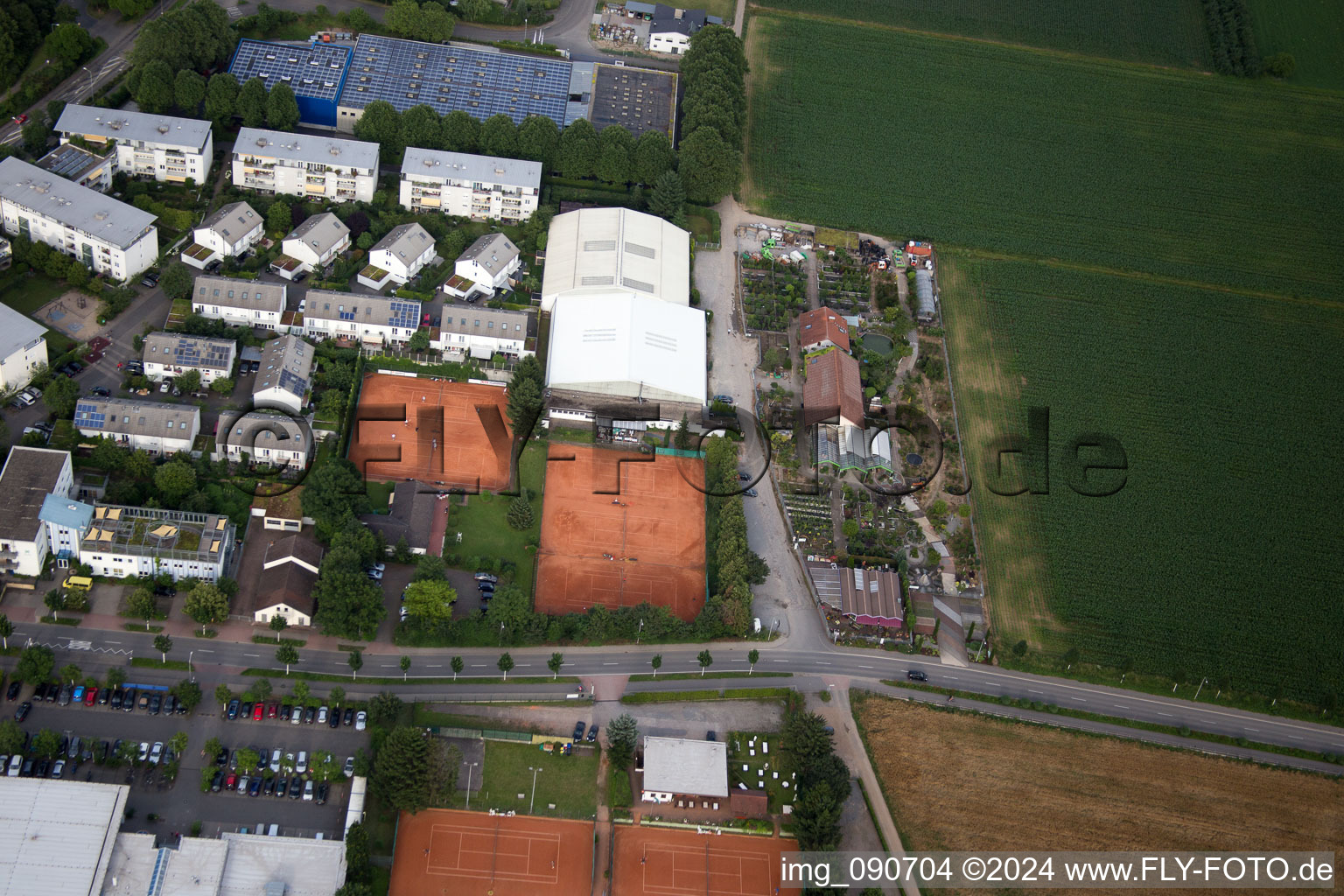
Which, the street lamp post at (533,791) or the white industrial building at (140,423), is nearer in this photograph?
the street lamp post at (533,791)

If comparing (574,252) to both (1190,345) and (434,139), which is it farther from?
(1190,345)

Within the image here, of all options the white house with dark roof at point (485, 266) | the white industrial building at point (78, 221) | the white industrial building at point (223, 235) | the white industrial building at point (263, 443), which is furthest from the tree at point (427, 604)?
the white industrial building at point (78, 221)

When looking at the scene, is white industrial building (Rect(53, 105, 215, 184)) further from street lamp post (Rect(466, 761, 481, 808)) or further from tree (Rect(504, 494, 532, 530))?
street lamp post (Rect(466, 761, 481, 808))

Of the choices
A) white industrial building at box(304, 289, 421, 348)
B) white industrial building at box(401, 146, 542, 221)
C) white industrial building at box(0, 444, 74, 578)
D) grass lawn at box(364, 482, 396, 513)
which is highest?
white industrial building at box(401, 146, 542, 221)

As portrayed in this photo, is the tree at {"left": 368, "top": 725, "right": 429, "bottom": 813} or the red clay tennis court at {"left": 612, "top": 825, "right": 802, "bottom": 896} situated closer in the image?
the tree at {"left": 368, "top": 725, "right": 429, "bottom": 813}

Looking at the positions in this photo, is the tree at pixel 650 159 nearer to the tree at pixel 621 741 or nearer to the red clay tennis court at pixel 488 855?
the tree at pixel 621 741

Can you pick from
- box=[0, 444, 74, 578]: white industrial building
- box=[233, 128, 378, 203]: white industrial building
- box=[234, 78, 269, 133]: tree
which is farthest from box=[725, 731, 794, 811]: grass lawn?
box=[234, 78, 269, 133]: tree

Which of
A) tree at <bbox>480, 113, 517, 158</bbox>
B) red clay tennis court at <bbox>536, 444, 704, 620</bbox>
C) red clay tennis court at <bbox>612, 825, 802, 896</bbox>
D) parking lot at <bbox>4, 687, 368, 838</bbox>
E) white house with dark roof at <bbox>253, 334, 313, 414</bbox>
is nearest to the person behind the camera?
parking lot at <bbox>4, 687, 368, 838</bbox>
